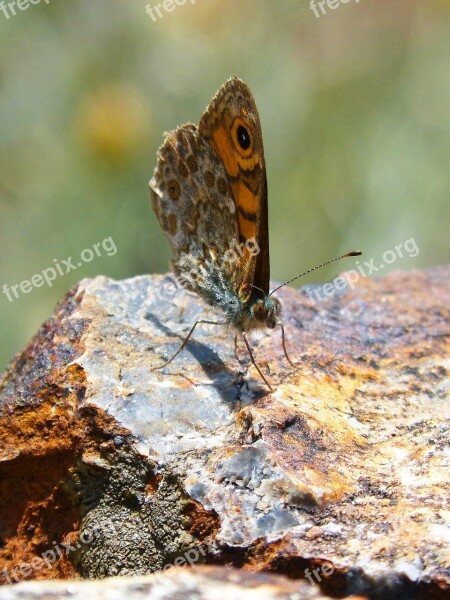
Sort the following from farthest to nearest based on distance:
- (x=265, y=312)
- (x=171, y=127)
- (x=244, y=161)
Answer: (x=171, y=127) < (x=244, y=161) < (x=265, y=312)

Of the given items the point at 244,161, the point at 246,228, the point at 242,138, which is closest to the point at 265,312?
the point at 246,228

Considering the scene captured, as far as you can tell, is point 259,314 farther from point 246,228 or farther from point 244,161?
point 244,161

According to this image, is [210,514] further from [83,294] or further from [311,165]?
[311,165]

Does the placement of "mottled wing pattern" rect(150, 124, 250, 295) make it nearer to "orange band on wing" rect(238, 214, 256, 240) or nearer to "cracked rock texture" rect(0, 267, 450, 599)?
"orange band on wing" rect(238, 214, 256, 240)

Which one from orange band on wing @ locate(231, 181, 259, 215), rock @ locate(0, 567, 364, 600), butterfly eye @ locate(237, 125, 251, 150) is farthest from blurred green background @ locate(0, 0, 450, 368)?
rock @ locate(0, 567, 364, 600)

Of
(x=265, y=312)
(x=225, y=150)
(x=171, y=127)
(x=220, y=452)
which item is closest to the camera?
(x=220, y=452)

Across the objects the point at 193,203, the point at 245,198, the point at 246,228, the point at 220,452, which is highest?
the point at 193,203

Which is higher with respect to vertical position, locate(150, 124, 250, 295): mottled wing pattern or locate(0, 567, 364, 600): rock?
locate(150, 124, 250, 295): mottled wing pattern
